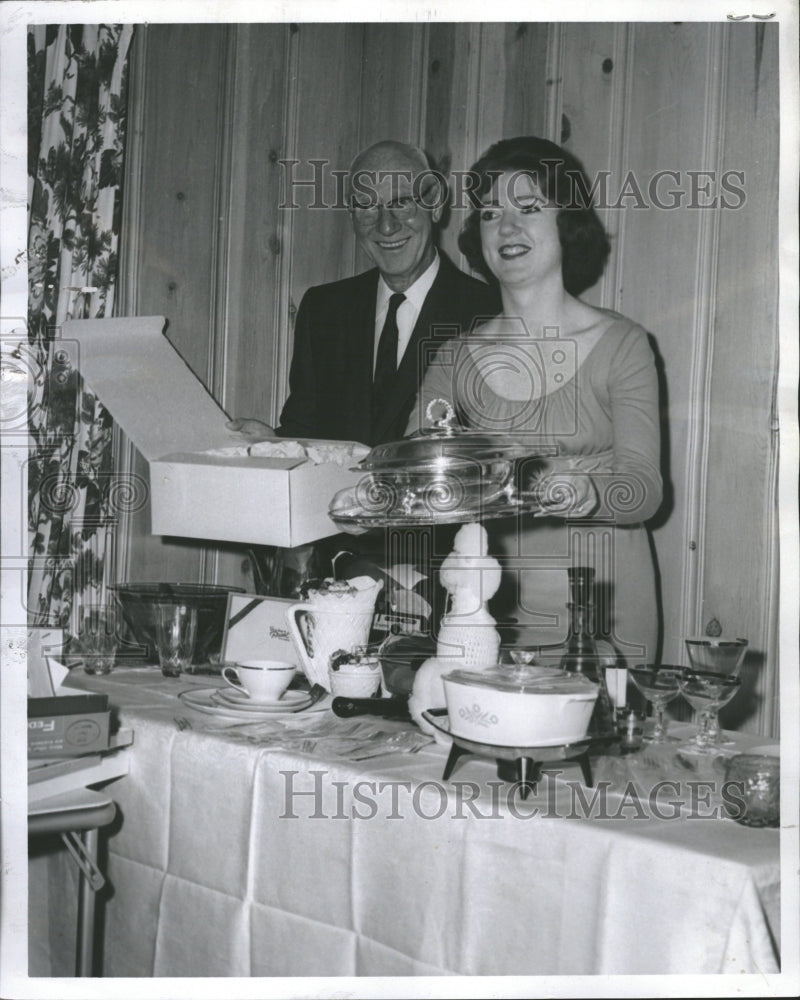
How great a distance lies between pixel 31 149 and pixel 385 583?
4.16ft

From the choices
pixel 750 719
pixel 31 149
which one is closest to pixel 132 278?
pixel 31 149

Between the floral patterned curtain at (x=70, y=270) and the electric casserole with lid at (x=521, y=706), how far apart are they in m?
1.37

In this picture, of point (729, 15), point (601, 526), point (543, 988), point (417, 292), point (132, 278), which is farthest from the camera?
point (132, 278)

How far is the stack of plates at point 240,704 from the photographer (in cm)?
125

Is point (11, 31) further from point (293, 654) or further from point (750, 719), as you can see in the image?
point (750, 719)

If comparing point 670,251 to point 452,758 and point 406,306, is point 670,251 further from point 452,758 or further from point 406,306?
point 452,758

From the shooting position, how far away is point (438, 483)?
50.4 inches

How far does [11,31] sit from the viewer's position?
4.39ft

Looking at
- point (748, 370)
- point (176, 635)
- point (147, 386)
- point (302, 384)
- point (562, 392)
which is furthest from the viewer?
point (302, 384)

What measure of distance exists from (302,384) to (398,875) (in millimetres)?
1383

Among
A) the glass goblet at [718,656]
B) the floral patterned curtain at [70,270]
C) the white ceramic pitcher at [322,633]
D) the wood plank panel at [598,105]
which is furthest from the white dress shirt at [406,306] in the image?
the glass goblet at [718,656]

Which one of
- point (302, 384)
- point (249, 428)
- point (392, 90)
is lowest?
point (249, 428)

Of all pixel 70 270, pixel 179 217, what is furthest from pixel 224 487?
pixel 179 217

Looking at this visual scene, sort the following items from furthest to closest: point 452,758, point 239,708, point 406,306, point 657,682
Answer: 1. point 406,306
2. point 239,708
3. point 657,682
4. point 452,758
